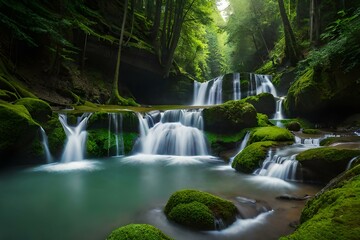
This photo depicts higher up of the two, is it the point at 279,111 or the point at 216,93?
the point at 216,93

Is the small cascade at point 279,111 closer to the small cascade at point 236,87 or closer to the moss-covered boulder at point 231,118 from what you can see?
the moss-covered boulder at point 231,118

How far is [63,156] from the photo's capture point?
394 inches

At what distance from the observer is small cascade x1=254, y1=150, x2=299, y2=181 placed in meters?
7.08

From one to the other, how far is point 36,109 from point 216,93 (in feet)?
47.4

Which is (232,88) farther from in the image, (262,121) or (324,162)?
(324,162)

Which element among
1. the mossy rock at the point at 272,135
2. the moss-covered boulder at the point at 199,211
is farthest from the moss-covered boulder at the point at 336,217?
the mossy rock at the point at 272,135

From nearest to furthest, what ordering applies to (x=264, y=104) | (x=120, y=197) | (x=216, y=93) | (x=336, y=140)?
(x=120, y=197)
(x=336, y=140)
(x=264, y=104)
(x=216, y=93)

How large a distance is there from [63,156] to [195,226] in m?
7.30

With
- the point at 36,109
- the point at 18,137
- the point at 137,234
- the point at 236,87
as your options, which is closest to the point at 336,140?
the point at 137,234

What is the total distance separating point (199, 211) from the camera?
14.1 ft

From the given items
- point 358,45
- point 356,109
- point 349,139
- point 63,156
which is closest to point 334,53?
point 358,45

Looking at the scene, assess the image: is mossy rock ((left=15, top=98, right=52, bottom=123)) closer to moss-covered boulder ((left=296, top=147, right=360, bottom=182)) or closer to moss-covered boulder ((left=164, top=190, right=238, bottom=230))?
moss-covered boulder ((left=164, top=190, right=238, bottom=230))

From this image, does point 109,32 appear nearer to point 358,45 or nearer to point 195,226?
point 358,45

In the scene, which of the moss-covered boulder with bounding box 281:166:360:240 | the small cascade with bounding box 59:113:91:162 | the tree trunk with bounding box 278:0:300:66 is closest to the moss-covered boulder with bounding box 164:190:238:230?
the moss-covered boulder with bounding box 281:166:360:240
